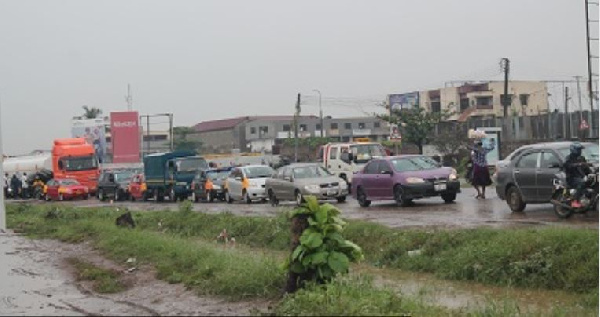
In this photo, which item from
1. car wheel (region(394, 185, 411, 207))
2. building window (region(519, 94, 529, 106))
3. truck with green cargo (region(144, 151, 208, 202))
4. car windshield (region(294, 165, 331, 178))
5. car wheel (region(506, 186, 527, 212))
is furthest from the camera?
building window (region(519, 94, 529, 106))

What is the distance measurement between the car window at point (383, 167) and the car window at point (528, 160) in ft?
19.3

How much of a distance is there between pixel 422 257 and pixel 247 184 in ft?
61.5

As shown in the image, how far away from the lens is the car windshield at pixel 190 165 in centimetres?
3912

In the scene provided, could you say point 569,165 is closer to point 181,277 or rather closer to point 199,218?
point 181,277

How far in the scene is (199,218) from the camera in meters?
22.4

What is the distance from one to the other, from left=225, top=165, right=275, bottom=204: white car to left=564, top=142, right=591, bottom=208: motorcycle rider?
55.9 feet

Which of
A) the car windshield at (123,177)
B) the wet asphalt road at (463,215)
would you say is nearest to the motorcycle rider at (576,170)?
the wet asphalt road at (463,215)

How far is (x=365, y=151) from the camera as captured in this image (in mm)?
31953

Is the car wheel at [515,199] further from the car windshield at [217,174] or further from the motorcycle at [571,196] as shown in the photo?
the car windshield at [217,174]

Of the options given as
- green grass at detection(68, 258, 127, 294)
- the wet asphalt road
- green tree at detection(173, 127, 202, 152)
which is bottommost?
green grass at detection(68, 258, 127, 294)

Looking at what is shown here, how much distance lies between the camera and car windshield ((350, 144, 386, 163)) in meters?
31.7

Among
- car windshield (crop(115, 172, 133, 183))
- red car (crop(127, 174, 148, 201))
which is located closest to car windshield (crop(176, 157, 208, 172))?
red car (crop(127, 174, 148, 201))

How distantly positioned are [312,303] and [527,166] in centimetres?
1168

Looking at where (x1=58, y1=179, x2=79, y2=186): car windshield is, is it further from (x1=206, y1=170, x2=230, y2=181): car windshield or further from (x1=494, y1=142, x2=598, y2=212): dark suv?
(x1=494, y1=142, x2=598, y2=212): dark suv
